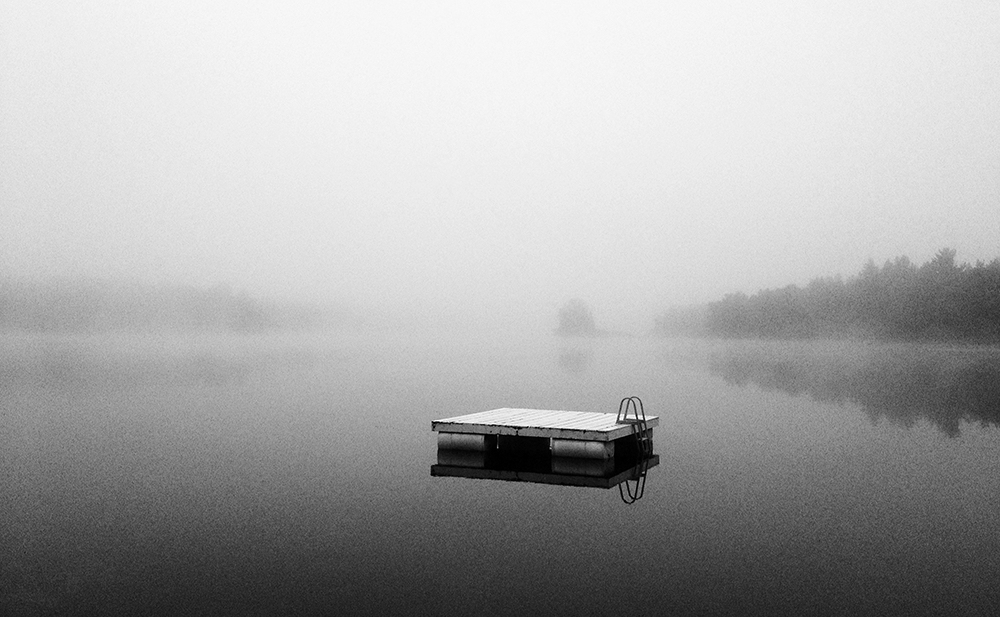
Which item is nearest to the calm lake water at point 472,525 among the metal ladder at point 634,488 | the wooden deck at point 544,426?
the metal ladder at point 634,488

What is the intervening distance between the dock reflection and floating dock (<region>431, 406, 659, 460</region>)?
11 cm

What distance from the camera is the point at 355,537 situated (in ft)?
25.5

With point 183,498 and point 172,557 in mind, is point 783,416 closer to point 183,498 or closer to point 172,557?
point 183,498

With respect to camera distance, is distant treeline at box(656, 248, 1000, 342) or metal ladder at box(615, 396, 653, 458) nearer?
metal ladder at box(615, 396, 653, 458)

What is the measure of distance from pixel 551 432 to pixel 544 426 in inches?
6.3

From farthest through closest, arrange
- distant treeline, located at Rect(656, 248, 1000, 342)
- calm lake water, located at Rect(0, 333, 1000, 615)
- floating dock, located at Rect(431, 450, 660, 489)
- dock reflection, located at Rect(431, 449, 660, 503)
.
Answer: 1. distant treeline, located at Rect(656, 248, 1000, 342)
2. floating dock, located at Rect(431, 450, 660, 489)
3. dock reflection, located at Rect(431, 449, 660, 503)
4. calm lake water, located at Rect(0, 333, 1000, 615)

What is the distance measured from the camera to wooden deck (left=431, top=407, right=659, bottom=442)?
1110 cm

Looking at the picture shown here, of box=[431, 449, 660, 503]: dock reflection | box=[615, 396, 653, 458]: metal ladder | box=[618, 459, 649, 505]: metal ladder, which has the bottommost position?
box=[618, 459, 649, 505]: metal ladder

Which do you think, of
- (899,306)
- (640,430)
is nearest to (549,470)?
(640,430)

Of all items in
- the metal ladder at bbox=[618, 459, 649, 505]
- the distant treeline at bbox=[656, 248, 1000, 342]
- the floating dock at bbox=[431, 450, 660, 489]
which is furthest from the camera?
the distant treeline at bbox=[656, 248, 1000, 342]

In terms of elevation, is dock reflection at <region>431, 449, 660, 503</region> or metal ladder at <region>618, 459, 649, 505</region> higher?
dock reflection at <region>431, 449, 660, 503</region>

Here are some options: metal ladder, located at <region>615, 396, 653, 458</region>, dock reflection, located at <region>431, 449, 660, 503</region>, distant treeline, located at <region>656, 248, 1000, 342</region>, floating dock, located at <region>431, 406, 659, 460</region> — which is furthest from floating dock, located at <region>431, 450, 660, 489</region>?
distant treeline, located at <region>656, 248, 1000, 342</region>

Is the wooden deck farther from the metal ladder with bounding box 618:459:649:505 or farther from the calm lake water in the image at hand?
the calm lake water

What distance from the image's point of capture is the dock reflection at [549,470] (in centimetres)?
1066
